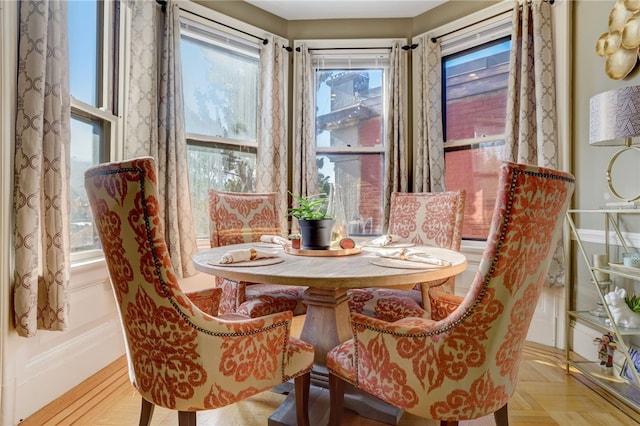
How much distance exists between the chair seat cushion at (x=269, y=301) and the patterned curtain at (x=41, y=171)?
0.84 metres

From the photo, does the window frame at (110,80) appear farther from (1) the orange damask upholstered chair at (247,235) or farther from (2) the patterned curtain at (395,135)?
(2) the patterned curtain at (395,135)

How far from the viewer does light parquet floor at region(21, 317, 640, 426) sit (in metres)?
1.54

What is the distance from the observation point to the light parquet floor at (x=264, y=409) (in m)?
1.54

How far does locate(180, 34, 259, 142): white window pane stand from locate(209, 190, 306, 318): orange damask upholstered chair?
1.00 m

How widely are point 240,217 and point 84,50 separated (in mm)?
1390

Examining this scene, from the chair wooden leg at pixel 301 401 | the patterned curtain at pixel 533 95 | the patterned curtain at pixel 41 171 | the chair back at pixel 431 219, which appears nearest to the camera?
the chair wooden leg at pixel 301 401

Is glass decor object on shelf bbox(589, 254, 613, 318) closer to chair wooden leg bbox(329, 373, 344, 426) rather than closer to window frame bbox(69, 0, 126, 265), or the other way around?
chair wooden leg bbox(329, 373, 344, 426)

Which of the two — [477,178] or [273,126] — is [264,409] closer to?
[273,126]

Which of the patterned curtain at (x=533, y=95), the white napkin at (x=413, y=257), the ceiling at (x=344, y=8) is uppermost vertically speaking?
the ceiling at (x=344, y=8)

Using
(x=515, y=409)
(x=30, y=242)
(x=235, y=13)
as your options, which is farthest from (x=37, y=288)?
(x=235, y=13)

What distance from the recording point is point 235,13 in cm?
308

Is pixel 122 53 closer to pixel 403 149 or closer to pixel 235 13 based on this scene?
pixel 235 13

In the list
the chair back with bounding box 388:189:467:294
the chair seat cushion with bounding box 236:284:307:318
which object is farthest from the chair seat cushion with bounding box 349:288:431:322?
the chair seat cushion with bounding box 236:284:307:318

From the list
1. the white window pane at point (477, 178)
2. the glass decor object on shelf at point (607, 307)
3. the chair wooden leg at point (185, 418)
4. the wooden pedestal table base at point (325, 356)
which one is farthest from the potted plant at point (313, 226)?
the white window pane at point (477, 178)
